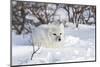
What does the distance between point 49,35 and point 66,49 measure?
0.28 m

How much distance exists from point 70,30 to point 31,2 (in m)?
0.58

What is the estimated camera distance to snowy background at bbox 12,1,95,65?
218 cm

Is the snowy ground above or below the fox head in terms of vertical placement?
below

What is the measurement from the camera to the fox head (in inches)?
91.3

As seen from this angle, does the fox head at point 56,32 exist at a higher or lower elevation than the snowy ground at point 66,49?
higher

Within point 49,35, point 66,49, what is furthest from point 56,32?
point 66,49

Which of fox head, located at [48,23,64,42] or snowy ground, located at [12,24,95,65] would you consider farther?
fox head, located at [48,23,64,42]

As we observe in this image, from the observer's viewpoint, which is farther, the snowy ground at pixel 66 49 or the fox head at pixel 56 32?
the fox head at pixel 56 32

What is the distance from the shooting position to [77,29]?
2.44m

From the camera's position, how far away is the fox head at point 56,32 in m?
2.32

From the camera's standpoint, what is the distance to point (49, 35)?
2314 mm

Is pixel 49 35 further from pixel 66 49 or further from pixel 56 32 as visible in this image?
pixel 66 49

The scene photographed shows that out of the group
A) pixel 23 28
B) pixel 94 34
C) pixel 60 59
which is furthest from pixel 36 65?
pixel 94 34

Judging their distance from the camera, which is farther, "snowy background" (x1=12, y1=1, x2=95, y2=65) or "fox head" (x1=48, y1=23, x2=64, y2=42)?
"fox head" (x1=48, y1=23, x2=64, y2=42)
